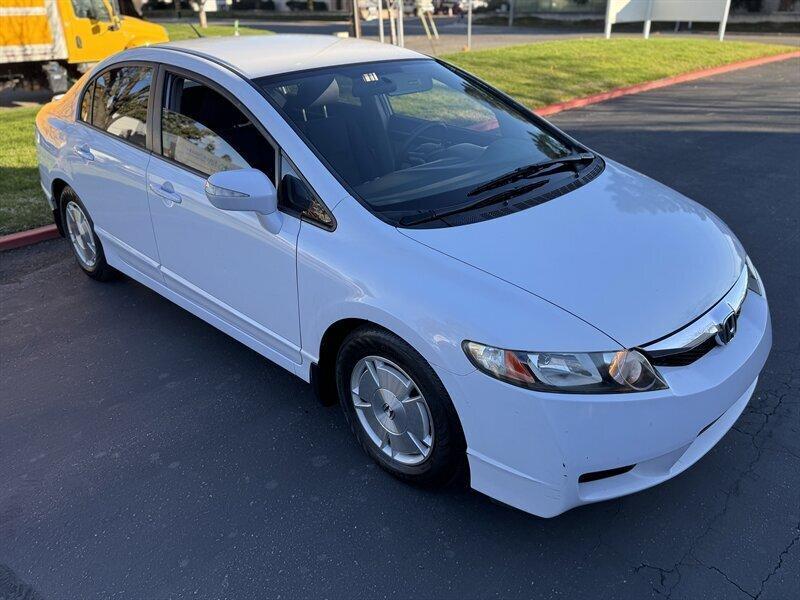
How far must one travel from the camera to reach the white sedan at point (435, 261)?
223 centimetres

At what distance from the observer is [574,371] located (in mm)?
2188

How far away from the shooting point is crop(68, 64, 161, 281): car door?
147 inches

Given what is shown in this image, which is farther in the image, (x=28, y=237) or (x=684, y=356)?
(x=28, y=237)

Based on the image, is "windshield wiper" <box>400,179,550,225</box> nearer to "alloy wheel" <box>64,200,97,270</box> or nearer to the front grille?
the front grille

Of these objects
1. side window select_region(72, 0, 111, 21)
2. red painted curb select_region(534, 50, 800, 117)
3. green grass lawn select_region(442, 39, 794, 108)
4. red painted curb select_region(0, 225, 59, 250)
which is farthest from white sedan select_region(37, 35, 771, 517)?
side window select_region(72, 0, 111, 21)

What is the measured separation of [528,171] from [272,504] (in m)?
1.98

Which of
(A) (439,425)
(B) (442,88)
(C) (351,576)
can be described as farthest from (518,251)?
(B) (442,88)

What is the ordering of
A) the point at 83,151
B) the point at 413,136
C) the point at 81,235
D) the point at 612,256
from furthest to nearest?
the point at 81,235 → the point at 83,151 → the point at 413,136 → the point at 612,256

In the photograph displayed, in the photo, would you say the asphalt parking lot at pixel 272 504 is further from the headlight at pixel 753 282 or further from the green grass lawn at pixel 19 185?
the green grass lawn at pixel 19 185

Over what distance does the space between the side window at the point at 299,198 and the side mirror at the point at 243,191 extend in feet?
0.32

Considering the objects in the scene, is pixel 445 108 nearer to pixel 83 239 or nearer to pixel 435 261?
pixel 435 261

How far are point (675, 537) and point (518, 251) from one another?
4.21 feet

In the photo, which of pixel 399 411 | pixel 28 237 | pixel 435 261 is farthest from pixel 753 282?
pixel 28 237

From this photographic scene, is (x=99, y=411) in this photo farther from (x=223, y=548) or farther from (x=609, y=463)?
(x=609, y=463)
